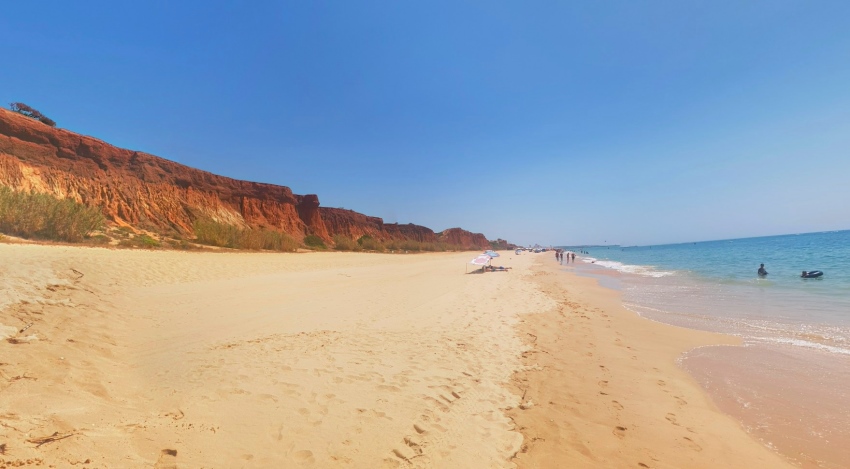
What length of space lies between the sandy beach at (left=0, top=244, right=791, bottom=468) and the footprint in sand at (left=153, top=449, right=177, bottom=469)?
0.6 inches

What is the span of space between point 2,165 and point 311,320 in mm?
28497

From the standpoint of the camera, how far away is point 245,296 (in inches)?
404

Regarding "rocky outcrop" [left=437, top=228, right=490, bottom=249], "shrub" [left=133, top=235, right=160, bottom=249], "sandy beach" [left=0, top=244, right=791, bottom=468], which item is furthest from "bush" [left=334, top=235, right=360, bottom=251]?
"rocky outcrop" [left=437, top=228, right=490, bottom=249]

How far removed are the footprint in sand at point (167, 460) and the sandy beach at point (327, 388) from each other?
0.01 m

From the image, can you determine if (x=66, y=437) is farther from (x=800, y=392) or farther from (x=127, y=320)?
(x=800, y=392)

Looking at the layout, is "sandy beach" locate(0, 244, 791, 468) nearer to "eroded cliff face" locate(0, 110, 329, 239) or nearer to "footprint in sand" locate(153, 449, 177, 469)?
"footprint in sand" locate(153, 449, 177, 469)

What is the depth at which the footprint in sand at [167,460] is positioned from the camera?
2.58m

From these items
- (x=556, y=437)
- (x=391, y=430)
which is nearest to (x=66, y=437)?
(x=391, y=430)

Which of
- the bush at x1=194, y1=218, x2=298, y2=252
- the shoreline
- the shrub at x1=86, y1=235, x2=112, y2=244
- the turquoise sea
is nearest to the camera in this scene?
the shoreline

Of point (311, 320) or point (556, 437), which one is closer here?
point (556, 437)

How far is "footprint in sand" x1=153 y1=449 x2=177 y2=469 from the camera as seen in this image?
2580 millimetres

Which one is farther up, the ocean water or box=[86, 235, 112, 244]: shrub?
box=[86, 235, 112, 244]: shrub

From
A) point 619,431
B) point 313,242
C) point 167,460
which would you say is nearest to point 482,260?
point 619,431

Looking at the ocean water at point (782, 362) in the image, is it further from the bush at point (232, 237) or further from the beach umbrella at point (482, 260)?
the bush at point (232, 237)
